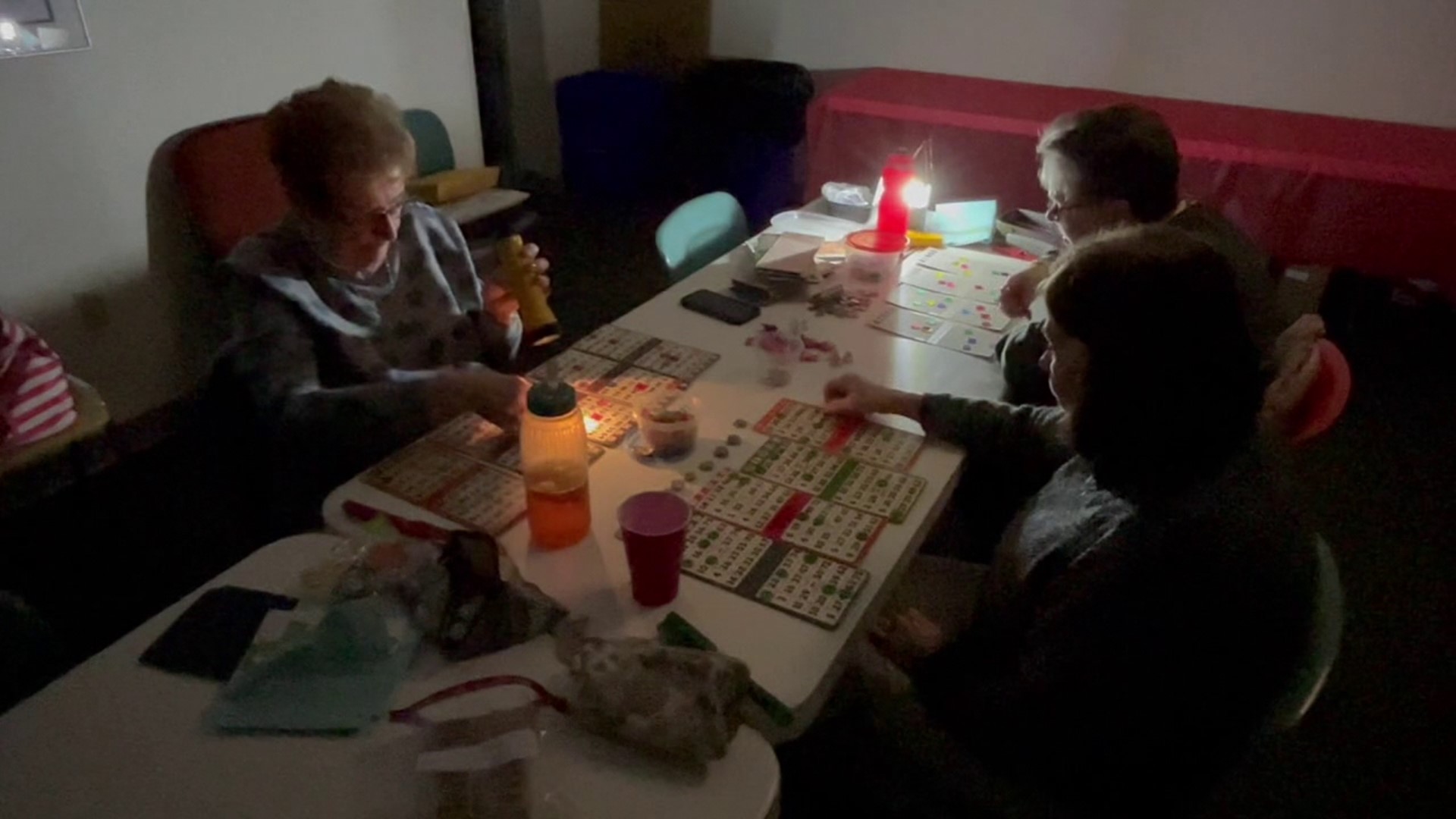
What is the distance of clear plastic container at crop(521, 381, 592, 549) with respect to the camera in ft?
3.96

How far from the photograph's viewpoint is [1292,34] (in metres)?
A: 3.74

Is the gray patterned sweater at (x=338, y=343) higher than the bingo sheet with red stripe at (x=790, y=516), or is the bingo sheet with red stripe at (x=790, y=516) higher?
the gray patterned sweater at (x=338, y=343)

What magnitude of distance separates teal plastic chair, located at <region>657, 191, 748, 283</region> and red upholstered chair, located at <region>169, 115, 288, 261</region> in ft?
3.45

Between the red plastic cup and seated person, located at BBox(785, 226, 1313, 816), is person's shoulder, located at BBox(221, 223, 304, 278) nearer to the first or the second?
the red plastic cup

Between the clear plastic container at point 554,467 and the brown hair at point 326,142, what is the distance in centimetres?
55

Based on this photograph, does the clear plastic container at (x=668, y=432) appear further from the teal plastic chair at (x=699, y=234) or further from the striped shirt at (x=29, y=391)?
the striped shirt at (x=29, y=391)

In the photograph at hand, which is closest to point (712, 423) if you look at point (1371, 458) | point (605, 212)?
point (1371, 458)

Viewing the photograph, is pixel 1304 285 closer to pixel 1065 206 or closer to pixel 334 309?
pixel 1065 206

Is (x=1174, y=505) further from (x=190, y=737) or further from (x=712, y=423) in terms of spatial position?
(x=190, y=737)

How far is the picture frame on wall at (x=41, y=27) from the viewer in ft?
7.58

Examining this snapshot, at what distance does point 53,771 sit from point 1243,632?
117 cm

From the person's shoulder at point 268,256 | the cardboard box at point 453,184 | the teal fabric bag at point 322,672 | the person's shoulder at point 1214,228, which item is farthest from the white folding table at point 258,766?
the cardboard box at point 453,184

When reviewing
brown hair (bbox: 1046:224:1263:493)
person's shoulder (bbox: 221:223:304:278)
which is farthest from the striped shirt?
brown hair (bbox: 1046:224:1263:493)

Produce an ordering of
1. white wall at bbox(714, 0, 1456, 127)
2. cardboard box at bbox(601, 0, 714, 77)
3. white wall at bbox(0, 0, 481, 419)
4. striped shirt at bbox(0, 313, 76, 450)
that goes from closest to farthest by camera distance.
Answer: striped shirt at bbox(0, 313, 76, 450)
white wall at bbox(0, 0, 481, 419)
white wall at bbox(714, 0, 1456, 127)
cardboard box at bbox(601, 0, 714, 77)
